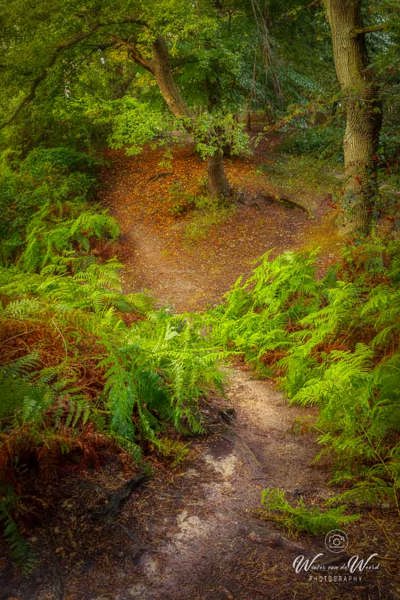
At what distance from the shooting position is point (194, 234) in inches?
500

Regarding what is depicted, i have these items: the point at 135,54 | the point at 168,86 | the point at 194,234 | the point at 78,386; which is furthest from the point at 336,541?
the point at 135,54

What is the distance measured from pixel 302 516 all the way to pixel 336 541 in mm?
218

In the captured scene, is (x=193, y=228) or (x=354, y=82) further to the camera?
(x=193, y=228)

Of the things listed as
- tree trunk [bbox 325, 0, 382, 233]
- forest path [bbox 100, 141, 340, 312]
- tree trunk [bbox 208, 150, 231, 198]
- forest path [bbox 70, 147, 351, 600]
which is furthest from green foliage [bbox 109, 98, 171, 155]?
forest path [bbox 70, 147, 351, 600]

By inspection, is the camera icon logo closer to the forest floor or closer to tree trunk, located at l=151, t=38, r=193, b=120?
the forest floor

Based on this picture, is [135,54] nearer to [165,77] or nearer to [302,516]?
[165,77]

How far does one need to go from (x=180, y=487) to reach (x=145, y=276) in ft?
28.1

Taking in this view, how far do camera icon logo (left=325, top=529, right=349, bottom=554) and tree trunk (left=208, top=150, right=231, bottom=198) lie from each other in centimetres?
1171

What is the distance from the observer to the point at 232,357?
22.3 ft

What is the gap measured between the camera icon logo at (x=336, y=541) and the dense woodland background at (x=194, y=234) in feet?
0.17

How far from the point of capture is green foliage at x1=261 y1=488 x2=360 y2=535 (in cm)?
275

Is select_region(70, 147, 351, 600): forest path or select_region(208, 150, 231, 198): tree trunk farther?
select_region(208, 150, 231, 198): tree trunk

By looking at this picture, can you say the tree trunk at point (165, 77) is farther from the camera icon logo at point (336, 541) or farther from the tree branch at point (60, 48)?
the camera icon logo at point (336, 541)

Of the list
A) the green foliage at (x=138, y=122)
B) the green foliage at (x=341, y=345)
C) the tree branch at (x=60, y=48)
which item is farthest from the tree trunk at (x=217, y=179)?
the green foliage at (x=341, y=345)
